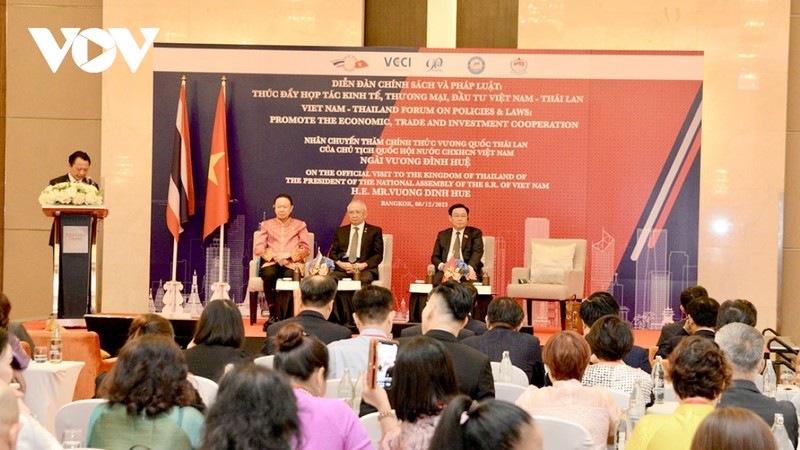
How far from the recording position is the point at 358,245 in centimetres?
1006

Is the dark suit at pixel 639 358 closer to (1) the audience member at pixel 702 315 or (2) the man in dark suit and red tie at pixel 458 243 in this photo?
(1) the audience member at pixel 702 315

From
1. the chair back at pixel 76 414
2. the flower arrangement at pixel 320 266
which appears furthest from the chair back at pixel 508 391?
the flower arrangement at pixel 320 266

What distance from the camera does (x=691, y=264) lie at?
10.7 meters

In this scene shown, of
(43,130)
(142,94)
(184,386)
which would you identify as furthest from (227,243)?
(184,386)

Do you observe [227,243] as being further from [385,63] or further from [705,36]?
[705,36]

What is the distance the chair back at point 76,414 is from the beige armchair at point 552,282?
6.59 meters

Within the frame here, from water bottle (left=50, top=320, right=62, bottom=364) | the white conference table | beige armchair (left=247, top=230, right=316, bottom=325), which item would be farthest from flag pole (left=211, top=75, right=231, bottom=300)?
the white conference table

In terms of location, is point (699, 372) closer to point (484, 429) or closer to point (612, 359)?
point (612, 359)

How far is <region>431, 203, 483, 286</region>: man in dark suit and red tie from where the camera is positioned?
994 cm

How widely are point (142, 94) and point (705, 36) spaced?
6021mm

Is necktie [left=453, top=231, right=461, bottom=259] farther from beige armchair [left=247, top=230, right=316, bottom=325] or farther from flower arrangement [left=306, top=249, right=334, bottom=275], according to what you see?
beige armchair [left=247, top=230, right=316, bottom=325]

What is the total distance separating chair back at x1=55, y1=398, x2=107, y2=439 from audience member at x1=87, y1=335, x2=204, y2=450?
75 centimetres

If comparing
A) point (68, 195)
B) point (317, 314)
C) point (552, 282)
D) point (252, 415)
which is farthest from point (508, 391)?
point (552, 282)

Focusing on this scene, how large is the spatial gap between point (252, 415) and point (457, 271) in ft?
24.1
